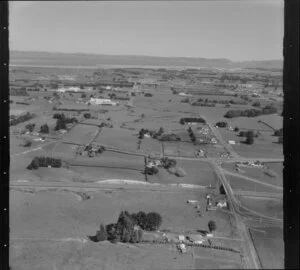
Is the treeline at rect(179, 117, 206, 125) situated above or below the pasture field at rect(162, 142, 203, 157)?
above

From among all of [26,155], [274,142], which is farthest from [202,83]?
[26,155]

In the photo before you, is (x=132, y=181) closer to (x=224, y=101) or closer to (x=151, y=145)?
(x=151, y=145)

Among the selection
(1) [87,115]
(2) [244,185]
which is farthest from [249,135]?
(1) [87,115]

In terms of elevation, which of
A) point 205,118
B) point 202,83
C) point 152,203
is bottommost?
point 152,203

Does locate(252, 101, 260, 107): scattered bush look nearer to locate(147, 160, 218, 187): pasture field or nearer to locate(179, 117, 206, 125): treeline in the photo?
locate(179, 117, 206, 125): treeline

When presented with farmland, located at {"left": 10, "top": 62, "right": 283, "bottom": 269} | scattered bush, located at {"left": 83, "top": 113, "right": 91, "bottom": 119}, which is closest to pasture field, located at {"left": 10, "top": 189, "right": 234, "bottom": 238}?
farmland, located at {"left": 10, "top": 62, "right": 283, "bottom": 269}

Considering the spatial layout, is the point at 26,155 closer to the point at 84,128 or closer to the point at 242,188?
the point at 84,128

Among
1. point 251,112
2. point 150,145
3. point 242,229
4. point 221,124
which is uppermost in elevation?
point 251,112
